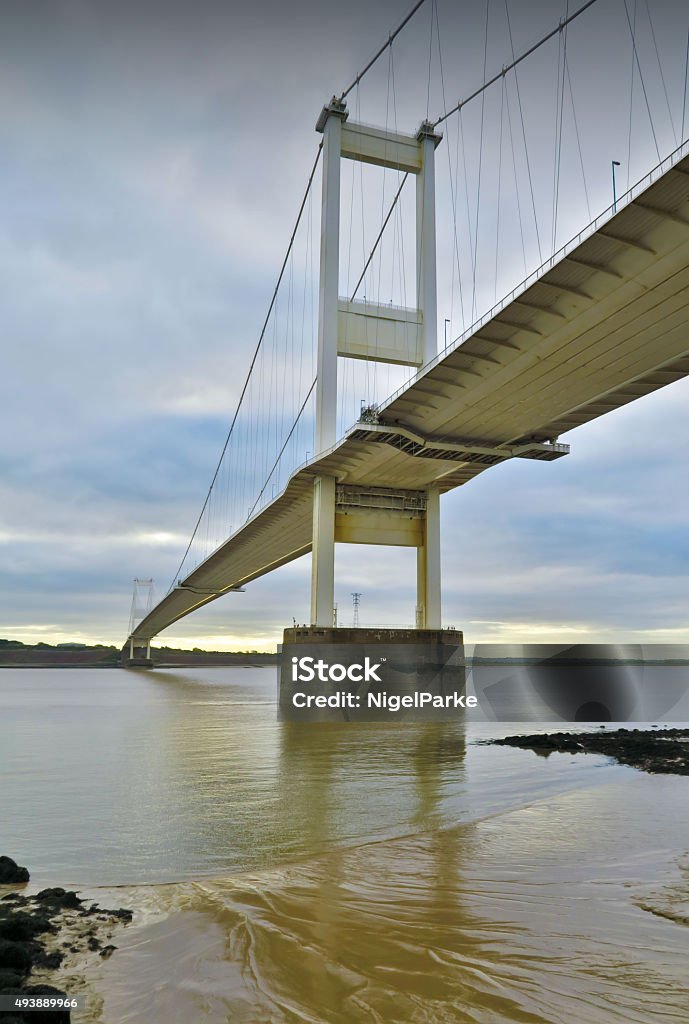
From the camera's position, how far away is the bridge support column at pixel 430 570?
2894 centimetres

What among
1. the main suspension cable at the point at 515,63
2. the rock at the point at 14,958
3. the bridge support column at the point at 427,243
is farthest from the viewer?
the bridge support column at the point at 427,243

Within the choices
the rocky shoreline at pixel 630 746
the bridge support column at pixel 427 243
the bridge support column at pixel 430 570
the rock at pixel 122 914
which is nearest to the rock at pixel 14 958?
the rock at pixel 122 914

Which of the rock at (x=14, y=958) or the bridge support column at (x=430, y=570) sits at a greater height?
the bridge support column at (x=430, y=570)

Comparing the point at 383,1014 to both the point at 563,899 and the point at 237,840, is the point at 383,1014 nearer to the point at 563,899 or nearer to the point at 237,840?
the point at 563,899

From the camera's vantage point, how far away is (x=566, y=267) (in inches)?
545

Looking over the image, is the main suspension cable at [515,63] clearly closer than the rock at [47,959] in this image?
No

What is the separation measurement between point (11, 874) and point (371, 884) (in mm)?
2985

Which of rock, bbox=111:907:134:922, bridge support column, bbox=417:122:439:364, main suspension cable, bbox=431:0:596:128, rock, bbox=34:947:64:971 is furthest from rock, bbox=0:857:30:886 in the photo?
bridge support column, bbox=417:122:439:364

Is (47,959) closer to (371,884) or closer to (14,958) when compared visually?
(14,958)

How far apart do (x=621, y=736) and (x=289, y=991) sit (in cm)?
1758

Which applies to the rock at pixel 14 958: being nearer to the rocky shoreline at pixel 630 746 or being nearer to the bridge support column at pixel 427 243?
the rocky shoreline at pixel 630 746

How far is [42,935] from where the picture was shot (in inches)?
185

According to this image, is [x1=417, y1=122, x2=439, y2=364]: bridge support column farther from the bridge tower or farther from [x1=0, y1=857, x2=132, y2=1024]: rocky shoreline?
[x1=0, y1=857, x2=132, y2=1024]: rocky shoreline

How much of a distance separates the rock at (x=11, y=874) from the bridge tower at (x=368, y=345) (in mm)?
20420
